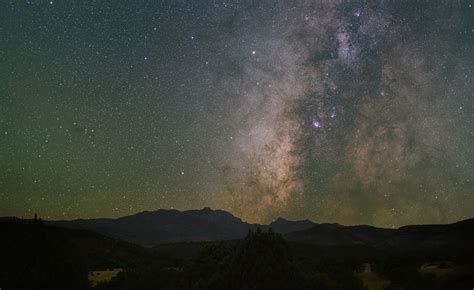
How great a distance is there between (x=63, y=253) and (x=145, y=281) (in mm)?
9495

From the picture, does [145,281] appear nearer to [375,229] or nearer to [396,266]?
[396,266]

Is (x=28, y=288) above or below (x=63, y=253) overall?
below

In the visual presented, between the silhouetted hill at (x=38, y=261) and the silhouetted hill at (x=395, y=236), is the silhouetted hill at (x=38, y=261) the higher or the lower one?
the lower one

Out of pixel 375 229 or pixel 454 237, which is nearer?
pixel 454 237

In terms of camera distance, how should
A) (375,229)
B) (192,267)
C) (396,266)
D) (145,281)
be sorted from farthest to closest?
(375,229) < (396,266) < (145,281) < (192,267)

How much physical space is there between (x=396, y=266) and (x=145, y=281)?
3124 centimetres

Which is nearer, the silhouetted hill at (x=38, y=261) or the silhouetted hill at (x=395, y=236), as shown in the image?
the silhouetted hill at (x=38, y=261)

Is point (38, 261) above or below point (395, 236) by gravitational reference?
below

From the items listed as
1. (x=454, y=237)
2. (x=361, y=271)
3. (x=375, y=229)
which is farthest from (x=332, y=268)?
(x=375, y=229)

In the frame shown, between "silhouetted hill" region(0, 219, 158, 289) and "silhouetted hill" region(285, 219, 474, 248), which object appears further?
"silhouetted hill" region(285, 219, 474, 248)

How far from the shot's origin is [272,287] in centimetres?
2042

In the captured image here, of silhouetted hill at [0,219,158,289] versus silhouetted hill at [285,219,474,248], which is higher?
silhouetted hill at [285,219,474,248]

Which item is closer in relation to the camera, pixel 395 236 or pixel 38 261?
pixel 38 261

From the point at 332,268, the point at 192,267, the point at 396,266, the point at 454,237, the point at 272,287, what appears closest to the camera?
the point at 272,287
